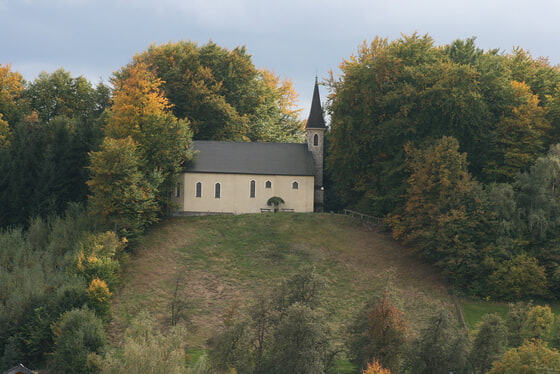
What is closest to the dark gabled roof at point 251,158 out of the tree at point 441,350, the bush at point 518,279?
the bush at point 518,279

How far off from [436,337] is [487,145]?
Answer: 80.3 feet

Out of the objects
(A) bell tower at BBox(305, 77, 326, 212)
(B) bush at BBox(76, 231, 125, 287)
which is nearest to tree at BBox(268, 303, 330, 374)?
(B) bush at BBox(76, 231, 125, 287)

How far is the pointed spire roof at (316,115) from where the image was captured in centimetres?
5884

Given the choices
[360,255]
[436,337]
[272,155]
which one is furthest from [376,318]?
[272,155]

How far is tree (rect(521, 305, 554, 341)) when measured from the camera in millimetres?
32844

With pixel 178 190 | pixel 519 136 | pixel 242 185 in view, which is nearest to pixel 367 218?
pixel 242 185

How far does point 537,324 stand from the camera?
33.1 meters

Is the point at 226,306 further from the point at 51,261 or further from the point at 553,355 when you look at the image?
the point at 553,355

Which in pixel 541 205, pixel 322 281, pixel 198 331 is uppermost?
pixel 541 205

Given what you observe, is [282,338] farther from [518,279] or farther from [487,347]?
[518,279]

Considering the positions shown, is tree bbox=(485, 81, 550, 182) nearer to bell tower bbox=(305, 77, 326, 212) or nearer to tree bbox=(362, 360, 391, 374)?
bell tower bbox=(305, 77, 326, 212)

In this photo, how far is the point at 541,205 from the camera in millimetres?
46281

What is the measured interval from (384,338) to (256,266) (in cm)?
1861

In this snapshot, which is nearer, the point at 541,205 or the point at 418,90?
the point at 541,205
